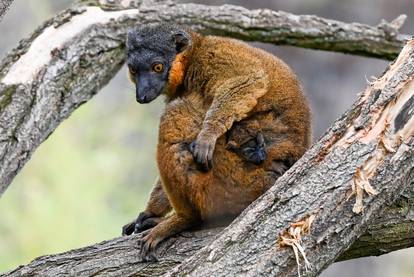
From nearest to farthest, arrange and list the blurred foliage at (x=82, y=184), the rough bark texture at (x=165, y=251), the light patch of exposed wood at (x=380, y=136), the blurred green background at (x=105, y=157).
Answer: the light patch of exposed wood at (x=380, y=136) → the rough bark texture at (x=165, y=251) → the blurred foliage at (x=82, y=184) → the blurred green background at (x=105, y=157)

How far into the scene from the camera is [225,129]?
6.11 metres

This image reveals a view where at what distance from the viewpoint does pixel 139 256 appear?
5.99 meters

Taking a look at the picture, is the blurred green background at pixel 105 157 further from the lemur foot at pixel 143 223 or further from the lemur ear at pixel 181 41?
the lemur ear at pixel 181 41

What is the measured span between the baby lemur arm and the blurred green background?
663cm

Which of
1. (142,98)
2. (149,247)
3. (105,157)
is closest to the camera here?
(149,247)

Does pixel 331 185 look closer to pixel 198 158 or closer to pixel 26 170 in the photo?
pixel 198 158

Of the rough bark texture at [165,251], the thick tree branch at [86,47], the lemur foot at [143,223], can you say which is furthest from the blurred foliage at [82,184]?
the rough bark texture at [165,251]

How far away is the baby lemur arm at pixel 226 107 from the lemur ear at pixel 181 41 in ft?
1.83

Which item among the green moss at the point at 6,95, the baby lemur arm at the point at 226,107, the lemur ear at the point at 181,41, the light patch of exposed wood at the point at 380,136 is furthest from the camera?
the lemur ear at the point at 181,41

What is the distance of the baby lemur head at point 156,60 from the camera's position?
6.81 m

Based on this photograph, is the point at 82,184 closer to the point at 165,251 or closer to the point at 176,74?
the point at 176,74

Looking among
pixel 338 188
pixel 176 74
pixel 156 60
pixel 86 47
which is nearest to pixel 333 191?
pixel 338 188

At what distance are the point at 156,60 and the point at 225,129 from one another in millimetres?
1055

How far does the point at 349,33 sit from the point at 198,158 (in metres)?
2.89
